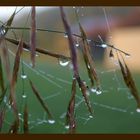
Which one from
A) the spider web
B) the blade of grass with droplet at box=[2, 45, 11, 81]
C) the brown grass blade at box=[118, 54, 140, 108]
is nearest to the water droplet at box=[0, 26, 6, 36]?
the blade of grass with droplet at box=[2, 45, 11, 81]

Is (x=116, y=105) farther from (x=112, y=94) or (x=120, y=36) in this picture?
(x=120, y=36)

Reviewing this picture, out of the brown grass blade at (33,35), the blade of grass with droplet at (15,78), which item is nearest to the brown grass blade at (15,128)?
the blade of grass with droplet at (15,78)

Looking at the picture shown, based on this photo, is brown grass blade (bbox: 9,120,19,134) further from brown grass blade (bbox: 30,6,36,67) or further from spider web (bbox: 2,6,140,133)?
spider web (bbox: 2,6,140,133)

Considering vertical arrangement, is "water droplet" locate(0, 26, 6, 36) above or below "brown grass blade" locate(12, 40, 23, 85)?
above

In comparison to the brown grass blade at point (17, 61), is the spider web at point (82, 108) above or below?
above

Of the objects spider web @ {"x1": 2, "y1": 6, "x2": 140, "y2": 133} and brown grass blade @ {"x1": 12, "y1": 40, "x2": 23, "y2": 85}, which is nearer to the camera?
brown grass blade @ {"x1": 12, "y1": 40, "x2": 23, "y2": 85}

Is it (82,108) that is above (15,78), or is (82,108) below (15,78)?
above

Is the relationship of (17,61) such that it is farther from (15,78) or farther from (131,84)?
(131,84)

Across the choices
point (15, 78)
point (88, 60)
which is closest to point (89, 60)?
point (88, 60)

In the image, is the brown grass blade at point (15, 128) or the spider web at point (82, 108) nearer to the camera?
the brown grass blade at point (15, 128)

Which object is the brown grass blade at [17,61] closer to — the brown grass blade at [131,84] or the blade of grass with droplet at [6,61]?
the blade of grass with droplet at [6,61]

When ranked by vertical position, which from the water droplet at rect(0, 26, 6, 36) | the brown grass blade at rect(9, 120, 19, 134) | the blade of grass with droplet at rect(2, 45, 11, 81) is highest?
the water droplet at rect(0, 26, 6, 36)

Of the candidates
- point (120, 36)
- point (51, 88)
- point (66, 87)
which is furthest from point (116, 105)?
point (120, 36)
